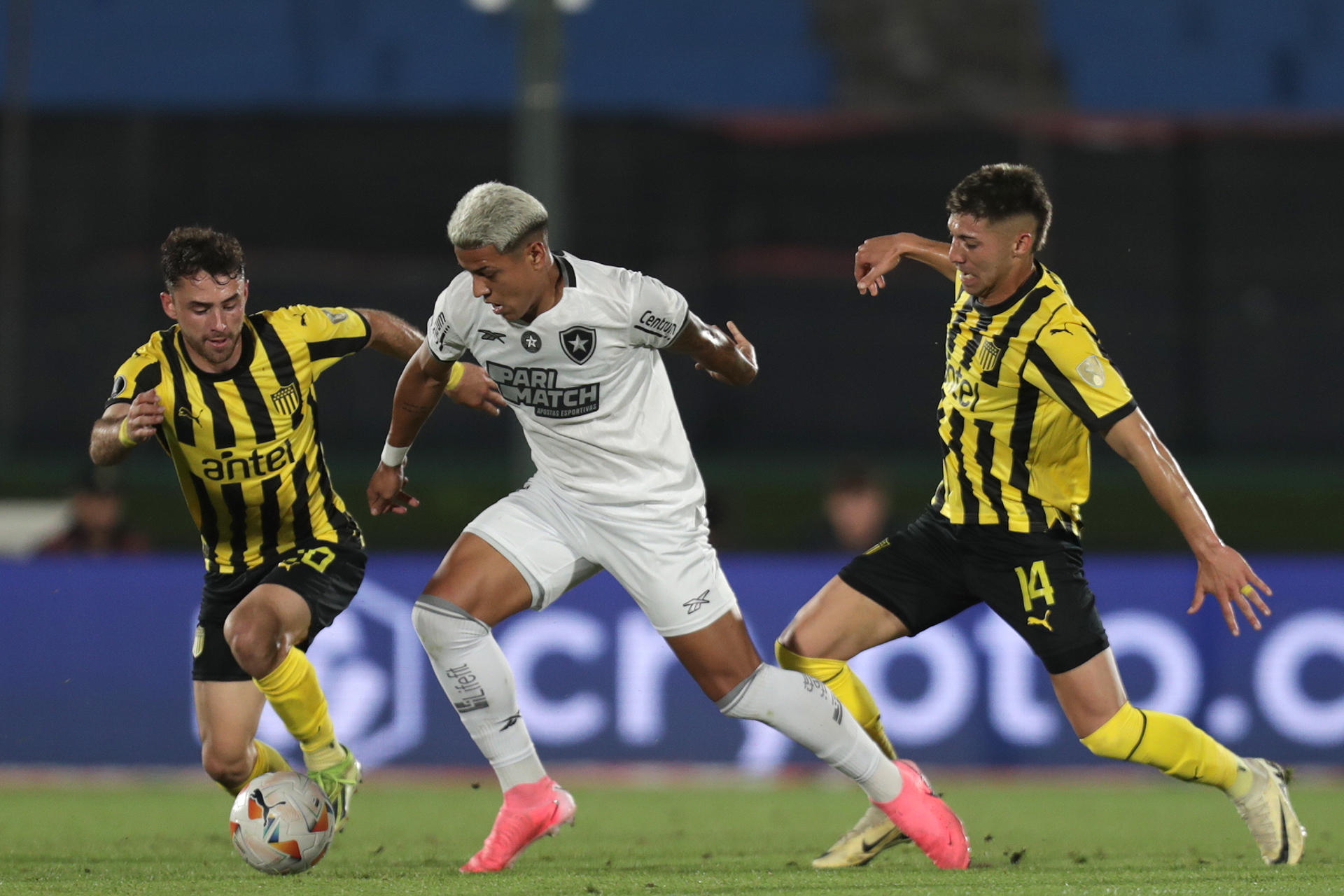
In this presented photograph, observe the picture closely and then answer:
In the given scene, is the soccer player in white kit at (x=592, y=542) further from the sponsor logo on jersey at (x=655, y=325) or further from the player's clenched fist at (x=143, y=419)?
the player's clenched fist at (x=143, y=419)

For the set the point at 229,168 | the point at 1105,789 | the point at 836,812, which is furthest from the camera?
the point at 229,168

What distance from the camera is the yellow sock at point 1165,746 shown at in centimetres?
521

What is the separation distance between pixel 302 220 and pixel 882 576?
12.3m

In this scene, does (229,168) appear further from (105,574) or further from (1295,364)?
(1295,364)

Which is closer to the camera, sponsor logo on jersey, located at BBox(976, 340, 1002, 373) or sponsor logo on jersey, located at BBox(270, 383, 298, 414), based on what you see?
sponsor logo on jersey, located at BBox(976, 340, 1002, 373)

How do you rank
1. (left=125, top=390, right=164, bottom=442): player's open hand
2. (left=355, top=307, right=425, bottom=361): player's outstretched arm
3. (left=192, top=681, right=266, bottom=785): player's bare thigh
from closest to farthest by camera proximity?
1. (left=125, top=390, right=164, bottom=442): player's open hand
2. (left=192, top=681, right=266, bottom=785): player's bare thigh
3. (left=355, top=307, right=425, bottom=361): player's outstretched arm

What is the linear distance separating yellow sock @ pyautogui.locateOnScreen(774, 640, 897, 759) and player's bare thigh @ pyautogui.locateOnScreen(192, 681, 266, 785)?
1.65m

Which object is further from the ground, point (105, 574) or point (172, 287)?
point (172, 287)

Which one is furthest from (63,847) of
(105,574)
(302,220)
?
(302,220)

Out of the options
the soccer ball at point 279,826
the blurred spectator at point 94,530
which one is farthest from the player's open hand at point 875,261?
the blurred spectator at point 94,530

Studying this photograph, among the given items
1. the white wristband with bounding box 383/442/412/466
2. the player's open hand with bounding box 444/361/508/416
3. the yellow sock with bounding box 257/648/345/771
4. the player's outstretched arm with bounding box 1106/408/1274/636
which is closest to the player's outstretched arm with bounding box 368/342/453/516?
the white wristband with bounding box 383/442/412/466

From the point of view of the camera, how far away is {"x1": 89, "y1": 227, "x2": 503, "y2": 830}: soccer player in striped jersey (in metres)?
5.26

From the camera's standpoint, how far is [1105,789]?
8.62 m

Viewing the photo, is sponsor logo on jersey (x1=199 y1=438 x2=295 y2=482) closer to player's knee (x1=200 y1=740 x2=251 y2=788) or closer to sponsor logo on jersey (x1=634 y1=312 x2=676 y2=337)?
player's knee (x1=200 y1=740 x2=251 y2=788)
